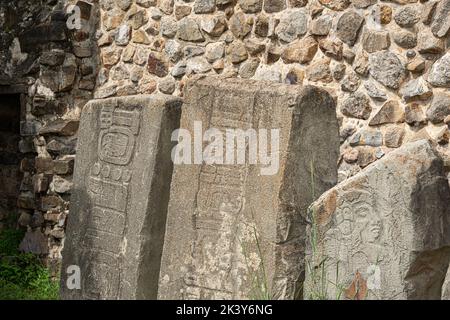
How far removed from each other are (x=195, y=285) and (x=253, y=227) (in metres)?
0.49

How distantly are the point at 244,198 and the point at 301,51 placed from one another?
7.55 feet

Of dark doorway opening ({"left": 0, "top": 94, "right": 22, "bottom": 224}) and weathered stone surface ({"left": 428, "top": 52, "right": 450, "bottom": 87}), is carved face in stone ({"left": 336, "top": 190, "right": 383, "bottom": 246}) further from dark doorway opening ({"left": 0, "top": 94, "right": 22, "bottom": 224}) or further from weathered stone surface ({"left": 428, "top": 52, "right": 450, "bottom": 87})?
dark doorway opening ({"left": 0, "top": 94, "right": 22, "bottom": 224})

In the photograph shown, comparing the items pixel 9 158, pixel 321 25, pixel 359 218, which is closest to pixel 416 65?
pixel 321 25

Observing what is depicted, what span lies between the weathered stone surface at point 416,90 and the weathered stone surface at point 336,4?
0.76m

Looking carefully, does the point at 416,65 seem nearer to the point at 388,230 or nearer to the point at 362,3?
the point at 362,3

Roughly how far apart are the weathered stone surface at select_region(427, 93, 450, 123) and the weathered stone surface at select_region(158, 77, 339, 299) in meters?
1.42

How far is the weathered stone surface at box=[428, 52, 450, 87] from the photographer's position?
5512mm

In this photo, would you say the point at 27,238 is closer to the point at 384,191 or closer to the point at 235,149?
the point at 235,149

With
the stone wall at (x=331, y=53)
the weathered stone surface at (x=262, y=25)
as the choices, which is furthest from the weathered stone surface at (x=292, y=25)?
the weathered stone surface at (x=262, y=25)

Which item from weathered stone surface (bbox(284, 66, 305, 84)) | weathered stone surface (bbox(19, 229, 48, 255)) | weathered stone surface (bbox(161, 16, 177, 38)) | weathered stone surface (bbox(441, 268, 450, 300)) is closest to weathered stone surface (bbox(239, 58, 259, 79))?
weathered stone surface (bbox(284, 66, 305, 84))

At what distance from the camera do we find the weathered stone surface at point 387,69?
5785 millimetres

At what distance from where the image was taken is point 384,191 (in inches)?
156

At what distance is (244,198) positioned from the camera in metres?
4.31
